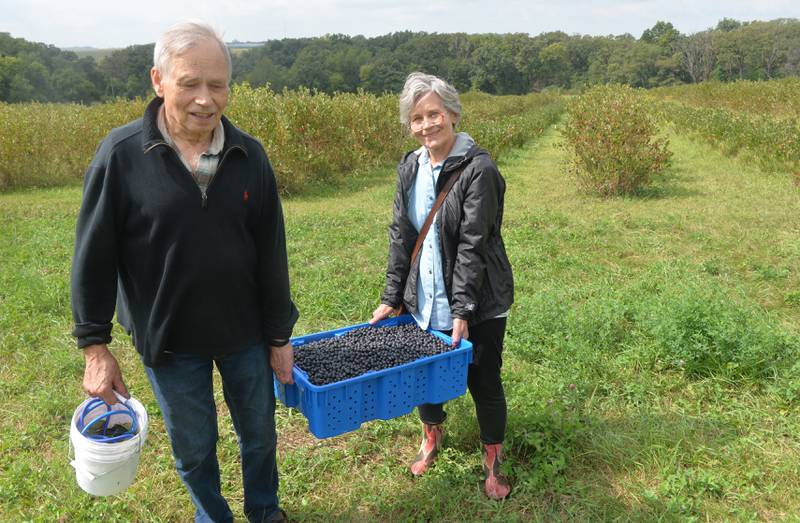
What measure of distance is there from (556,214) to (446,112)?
663 cm

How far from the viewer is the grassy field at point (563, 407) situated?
2.83m

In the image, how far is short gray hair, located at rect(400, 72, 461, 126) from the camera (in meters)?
2.47

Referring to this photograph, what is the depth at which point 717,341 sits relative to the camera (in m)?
3.84

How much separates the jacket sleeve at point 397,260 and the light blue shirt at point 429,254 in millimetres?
67

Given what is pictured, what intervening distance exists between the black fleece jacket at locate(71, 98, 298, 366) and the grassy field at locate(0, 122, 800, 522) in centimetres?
126

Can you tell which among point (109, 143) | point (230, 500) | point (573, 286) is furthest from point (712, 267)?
point (109, 143)

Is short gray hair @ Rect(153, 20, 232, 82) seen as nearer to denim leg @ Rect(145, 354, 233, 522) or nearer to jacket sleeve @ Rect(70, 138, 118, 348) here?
jacket sleeve @ Rect(70, 138, 118, 348)

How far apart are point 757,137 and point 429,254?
43.7ft

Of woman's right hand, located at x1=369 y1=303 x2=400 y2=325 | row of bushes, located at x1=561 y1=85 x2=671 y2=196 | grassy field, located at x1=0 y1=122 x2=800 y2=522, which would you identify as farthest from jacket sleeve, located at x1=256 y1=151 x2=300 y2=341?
row of bushes, located at x1=561 y1=85 x2=671 y2=196

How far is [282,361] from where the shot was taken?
2.30 meters

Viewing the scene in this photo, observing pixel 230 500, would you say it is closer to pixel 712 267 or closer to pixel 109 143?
pixel 109 143

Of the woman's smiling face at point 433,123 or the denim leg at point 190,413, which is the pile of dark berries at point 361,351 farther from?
the woman's smiling face at point 433,123

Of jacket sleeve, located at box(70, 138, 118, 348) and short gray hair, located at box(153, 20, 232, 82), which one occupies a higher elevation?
short gray hair, located at box(153, 20, 232, 82)

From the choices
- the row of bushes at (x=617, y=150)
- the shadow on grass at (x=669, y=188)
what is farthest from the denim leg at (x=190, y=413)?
the shadow on grass at (x=669, y=188)
